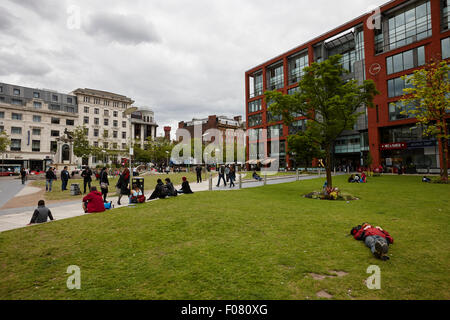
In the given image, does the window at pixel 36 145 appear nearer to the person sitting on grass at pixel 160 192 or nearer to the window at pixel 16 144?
the window at pixel 16 144

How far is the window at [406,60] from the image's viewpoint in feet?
104

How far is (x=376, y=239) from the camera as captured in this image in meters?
5.01

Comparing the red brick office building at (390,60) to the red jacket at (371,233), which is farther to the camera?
the red brick office building at (390,60)

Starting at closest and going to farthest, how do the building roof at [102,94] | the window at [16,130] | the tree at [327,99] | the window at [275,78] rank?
the tree at [327,99]
the window at [275,78]
the window at [16,130]
the building roof at [102,94]

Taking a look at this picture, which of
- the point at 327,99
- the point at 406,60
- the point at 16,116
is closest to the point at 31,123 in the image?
the point at 16,116

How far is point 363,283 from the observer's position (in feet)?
12.1

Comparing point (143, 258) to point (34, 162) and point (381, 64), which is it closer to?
point (381, 64)

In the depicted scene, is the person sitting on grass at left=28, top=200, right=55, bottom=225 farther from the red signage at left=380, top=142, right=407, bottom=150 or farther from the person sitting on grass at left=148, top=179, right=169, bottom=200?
the red signage at left=380, top=142, right=407, bottom=150

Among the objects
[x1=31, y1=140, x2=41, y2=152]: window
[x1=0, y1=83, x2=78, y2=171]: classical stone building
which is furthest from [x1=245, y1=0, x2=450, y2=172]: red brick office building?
[x1=31, y1=140, x2=41, y2=152]: window

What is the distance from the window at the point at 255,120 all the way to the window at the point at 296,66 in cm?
1081

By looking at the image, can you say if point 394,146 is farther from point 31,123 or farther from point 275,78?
point 31,123

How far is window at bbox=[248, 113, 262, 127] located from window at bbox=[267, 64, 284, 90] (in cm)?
739

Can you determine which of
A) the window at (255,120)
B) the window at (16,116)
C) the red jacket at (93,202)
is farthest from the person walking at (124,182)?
the window at (16,116)
